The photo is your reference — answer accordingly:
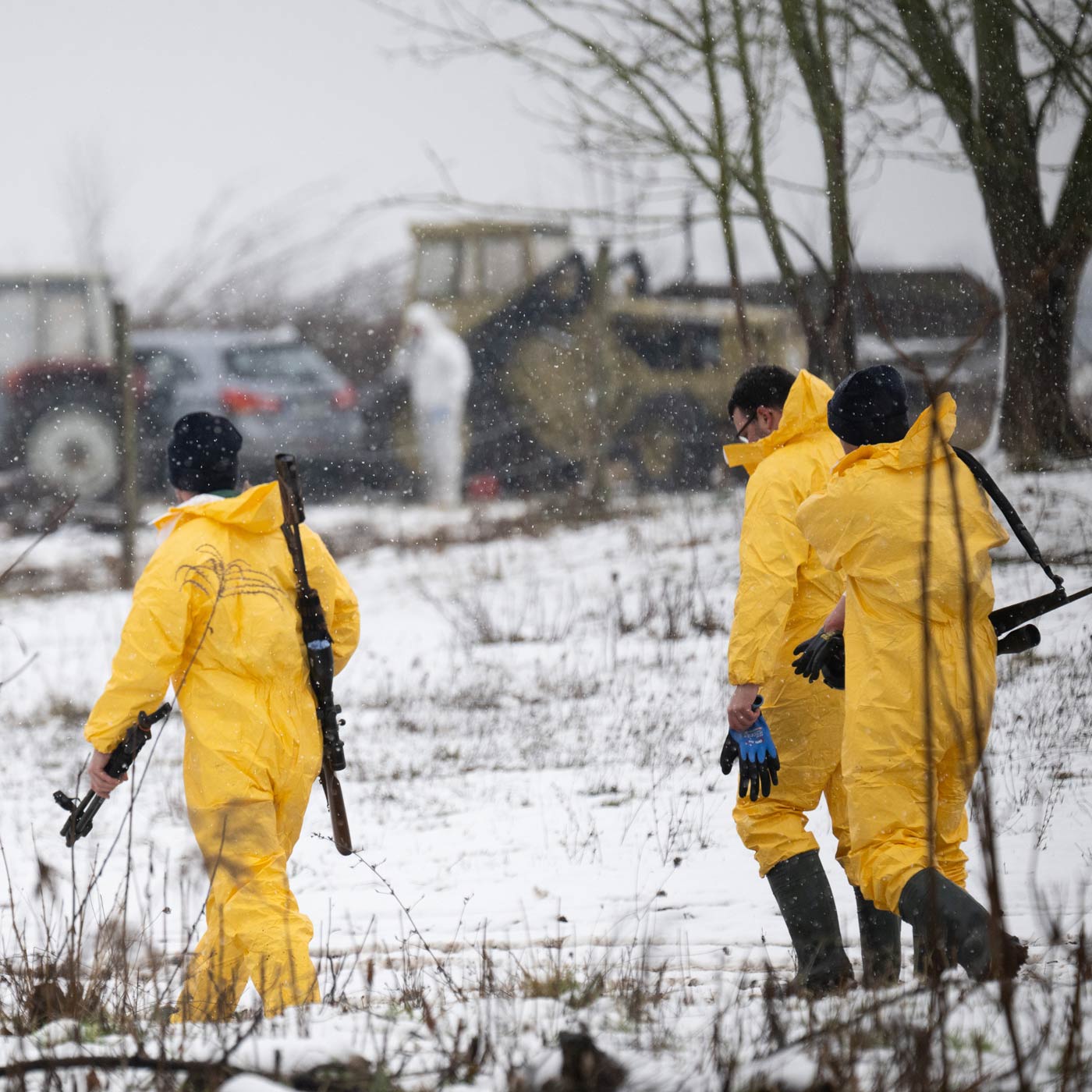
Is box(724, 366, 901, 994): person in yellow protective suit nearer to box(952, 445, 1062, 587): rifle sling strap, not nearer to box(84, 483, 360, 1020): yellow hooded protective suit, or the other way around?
box(952, 445, 1062, 587): rifle sling strap

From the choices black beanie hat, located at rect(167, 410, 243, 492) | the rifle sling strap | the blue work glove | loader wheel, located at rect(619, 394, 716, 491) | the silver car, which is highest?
the silver car

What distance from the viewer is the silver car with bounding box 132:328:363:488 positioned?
12242 millimetres

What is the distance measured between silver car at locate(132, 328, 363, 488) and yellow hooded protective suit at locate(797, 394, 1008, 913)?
9.83 meters

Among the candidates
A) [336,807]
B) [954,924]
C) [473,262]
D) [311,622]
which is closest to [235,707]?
[311,622]

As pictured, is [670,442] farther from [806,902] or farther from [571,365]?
[806,902]

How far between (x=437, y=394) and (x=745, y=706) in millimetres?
10393

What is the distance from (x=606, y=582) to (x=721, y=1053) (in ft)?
22.8

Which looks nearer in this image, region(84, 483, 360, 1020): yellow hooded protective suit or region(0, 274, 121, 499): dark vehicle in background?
region(84, 483, 360, 1020): yellow hooded protective suit

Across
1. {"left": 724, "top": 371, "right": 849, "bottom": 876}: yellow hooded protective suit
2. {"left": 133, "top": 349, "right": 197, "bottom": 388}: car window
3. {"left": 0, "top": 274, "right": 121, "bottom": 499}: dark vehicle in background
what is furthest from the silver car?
{"left": 724, "top": 371, "right": 849, "bottom": 876}: yellow hooded protective suit

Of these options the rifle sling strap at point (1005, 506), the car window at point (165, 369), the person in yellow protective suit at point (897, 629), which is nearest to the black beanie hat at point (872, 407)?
→ the person in yellow protective suit at point (897, 629)

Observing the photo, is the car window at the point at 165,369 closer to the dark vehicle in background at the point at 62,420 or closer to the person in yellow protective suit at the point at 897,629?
the dark vehicle in background at the point at 62,420

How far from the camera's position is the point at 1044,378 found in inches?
335

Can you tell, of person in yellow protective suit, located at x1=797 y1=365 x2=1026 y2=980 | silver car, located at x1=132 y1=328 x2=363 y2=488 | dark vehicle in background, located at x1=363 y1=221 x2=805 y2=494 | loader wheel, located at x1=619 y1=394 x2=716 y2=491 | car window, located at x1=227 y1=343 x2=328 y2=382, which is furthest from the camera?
loader wheel, located at x1=619 y1=394 x2=716 y2=491

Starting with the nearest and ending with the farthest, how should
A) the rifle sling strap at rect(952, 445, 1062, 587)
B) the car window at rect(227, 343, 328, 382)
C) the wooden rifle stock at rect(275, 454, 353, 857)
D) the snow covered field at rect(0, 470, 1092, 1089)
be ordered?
1. the snow covered field at rect(0, 470, 1092, 1089)
2. the rifle sling strap at rect(952, 445, 1062, 587)
3. the wooden rifle stock at rect(275, 454, 353, 857)
4. the car window at rect(227, 343, 328, 382)
